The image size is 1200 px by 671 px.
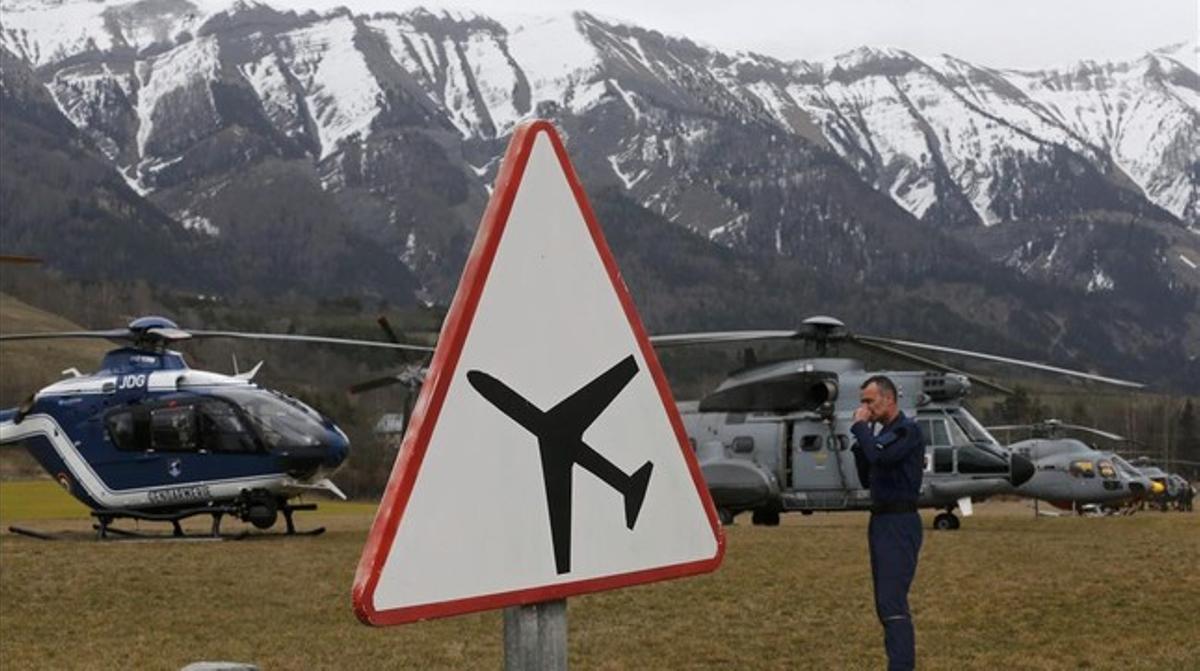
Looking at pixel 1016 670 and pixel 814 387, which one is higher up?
pixel 814 387

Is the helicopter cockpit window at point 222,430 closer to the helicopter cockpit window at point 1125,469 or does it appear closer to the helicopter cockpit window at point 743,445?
the helicopter cockpit window at point 743,445

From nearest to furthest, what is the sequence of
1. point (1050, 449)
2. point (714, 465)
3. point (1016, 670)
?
1. point (1016, 670)
2. point (714, 465)
3. point (1050, 449)

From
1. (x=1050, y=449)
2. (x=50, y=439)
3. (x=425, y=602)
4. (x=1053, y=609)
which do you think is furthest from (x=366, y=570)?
(x=1050, y=449)

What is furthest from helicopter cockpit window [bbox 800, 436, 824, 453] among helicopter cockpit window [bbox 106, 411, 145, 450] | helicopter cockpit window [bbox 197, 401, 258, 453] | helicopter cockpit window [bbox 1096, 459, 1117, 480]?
helicopter cockpit window [bbox 1096, 459, 1117, 480]

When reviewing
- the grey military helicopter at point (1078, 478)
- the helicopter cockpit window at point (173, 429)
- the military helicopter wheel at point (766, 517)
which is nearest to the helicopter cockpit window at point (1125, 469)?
the grey military helicopter at point (1078, 478)

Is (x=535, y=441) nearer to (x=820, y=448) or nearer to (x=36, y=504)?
(x=820, y=448)

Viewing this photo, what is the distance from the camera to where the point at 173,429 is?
2605cm

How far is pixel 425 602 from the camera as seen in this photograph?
10.4 feet

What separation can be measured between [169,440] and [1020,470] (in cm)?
1519

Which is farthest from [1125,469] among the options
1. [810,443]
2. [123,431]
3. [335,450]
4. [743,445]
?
[123,431]

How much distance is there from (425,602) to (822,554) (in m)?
18.4

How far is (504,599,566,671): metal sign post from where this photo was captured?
3.33 m

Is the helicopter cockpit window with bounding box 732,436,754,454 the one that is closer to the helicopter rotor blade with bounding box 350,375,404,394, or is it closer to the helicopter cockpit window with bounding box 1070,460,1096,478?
the helicopter rotor blade with bounding box 350,375,404,394

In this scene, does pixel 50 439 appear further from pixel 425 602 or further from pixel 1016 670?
pixel 425 602
